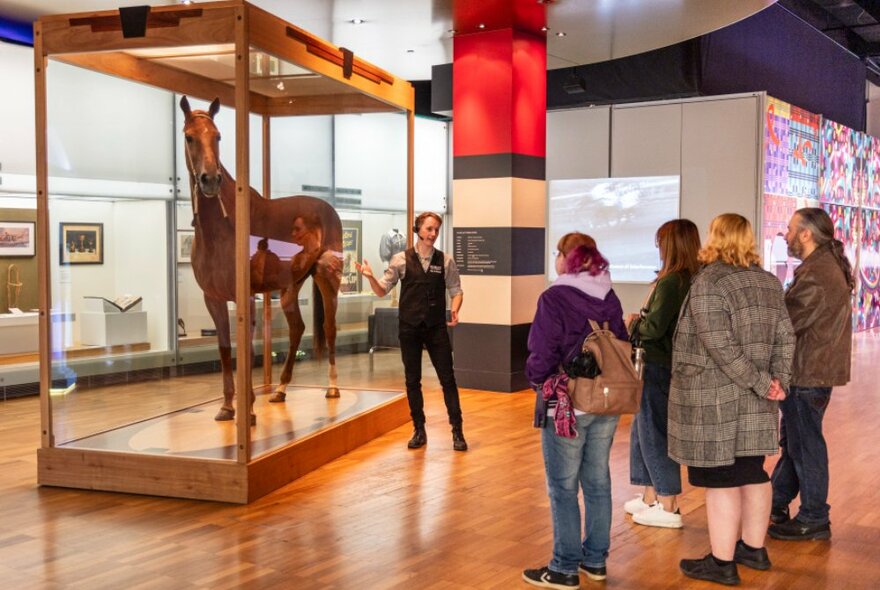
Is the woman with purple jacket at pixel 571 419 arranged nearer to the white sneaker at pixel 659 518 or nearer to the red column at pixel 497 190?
the white sneaker at pixel 659 518

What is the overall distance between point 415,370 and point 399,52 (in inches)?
206

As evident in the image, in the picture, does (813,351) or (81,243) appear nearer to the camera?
(813,351)

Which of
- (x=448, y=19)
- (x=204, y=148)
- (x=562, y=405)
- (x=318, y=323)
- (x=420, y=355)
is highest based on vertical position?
(x=448, y=19)

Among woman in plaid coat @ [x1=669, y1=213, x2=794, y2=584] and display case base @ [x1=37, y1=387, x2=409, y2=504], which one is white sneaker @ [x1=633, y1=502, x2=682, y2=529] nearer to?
woman in plaid coat @ [x1=669, y1=213, x2=794, y2=584]

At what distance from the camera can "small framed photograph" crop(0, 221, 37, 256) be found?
8852 mm

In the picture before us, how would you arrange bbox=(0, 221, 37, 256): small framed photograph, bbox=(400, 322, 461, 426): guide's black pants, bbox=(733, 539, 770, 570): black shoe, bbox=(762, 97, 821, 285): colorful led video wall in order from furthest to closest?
bbox=(762, 97, 821, 285): colorful led video wall
bbox=(0, 221, 37, 256): small framed photograph
bbox=(400, 322, 461, 426): guide's black pants
bbox=(733, 539, 770, 570): black shoe

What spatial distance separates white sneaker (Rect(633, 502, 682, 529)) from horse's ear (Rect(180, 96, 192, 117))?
3251 millimetres

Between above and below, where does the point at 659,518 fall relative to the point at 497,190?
below

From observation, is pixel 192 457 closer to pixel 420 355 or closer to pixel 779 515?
pixel 420 355

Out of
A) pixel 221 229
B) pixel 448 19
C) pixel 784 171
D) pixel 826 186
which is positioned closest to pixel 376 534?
pixel 221 229

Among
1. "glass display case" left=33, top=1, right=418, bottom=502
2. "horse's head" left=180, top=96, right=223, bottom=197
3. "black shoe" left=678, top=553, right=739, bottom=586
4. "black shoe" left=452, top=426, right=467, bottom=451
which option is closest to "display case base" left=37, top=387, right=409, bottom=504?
"glass display case" left=33, top=1, right=418, bottom=502

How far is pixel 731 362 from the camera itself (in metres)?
3.78

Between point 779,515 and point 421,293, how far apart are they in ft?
8.75

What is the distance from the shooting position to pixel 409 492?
18.1 ft
